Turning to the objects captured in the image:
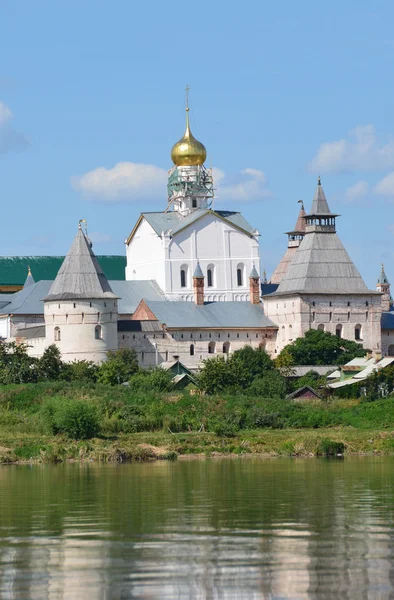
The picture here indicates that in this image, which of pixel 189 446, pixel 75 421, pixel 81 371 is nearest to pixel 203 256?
pixel 81 371

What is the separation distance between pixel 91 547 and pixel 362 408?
2538cm

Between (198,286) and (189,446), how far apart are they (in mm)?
33007

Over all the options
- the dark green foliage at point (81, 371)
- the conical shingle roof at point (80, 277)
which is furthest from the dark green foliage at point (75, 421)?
the conical shingle roof at point (80, 277)

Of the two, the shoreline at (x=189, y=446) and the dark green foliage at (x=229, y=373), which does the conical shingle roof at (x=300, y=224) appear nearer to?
the dark green foliage at (x=229, y=373)

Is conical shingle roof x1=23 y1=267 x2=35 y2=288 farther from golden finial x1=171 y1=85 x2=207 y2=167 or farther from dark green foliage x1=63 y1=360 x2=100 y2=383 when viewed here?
dark green foliage x1=63 y1=360 x2=100 y2=383

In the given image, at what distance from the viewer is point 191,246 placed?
7300 centimetres

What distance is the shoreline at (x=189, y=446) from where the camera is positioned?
34000mm

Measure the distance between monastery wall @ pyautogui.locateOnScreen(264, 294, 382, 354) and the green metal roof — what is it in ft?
Answer: 64.5

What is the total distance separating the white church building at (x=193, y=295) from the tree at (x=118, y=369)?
6.35 ft

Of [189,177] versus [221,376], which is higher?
[189,177]

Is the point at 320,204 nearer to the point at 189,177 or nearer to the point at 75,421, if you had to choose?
the point at 189,177

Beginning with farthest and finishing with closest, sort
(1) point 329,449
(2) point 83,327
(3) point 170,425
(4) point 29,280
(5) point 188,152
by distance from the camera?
(4) point 29,280, (5) point 188,152, (2) point 83,327, (3) point 170,425, (1) point 329,449

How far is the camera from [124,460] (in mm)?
33594

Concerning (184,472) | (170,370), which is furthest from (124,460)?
(170,370)
